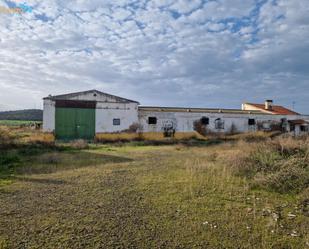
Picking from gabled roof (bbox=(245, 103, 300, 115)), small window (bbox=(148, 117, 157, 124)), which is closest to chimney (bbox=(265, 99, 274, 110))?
gabled roof (bbox=(245, 103, 300, 115))

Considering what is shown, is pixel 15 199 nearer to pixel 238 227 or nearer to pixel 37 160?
pixel 238 227

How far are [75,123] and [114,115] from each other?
3384 mm

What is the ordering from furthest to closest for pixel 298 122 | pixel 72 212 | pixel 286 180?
pixel 298 122 < pixel 286 180 < pixel 72 212

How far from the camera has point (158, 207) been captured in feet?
17.8

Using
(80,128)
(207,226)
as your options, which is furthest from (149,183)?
(80,128)

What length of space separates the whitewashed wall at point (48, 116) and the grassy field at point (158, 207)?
1179cm

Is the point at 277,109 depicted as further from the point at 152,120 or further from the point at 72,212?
the point at 72,212

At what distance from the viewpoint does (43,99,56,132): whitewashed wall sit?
20734 mm

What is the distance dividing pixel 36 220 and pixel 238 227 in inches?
138

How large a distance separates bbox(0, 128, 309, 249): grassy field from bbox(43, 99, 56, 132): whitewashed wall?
38.7 feet

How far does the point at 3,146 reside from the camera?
15117 millimetres

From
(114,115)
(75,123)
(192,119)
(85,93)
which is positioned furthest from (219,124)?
(75,123)

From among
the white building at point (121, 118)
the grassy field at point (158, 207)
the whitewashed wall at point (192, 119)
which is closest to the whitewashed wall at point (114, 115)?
the white building at point (121, 118)

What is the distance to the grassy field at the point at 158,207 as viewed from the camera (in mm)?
3961
